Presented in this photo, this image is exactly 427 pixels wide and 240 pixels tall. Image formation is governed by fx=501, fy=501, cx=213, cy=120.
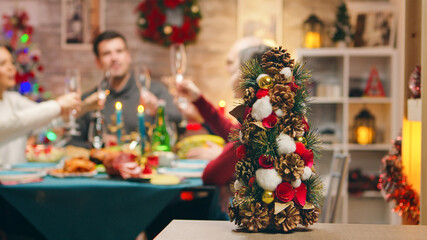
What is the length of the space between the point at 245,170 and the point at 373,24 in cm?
400

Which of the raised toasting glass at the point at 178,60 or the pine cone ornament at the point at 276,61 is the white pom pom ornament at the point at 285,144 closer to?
the pine cone ornament at the point at 276,61

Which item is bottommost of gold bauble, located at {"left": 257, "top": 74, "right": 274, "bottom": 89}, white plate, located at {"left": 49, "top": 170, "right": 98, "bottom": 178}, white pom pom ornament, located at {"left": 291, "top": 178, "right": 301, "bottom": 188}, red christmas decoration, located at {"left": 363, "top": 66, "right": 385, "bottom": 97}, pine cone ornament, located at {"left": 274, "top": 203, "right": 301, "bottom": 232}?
white plate, located at {"left": 49, "top": 170, "right": 98, "bottom": 178}

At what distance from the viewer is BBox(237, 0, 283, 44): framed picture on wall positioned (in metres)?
5.01

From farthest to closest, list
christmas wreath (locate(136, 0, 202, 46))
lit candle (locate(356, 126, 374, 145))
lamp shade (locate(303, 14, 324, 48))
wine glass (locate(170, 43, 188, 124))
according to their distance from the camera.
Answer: christmas wreath (locate(136, 0, 202, 46)) → lamp shade (locate(303, 14, 324, 48)) → lit candle (locate(356, 126, 374, 145)) → wine glass (locate(170, 43, 188, 124))

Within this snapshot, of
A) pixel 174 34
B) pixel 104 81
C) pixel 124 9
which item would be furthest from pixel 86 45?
pixel 104 81

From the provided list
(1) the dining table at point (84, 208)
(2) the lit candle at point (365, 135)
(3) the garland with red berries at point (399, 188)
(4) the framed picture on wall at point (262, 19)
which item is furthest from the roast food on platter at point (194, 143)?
(4) the framed picture on wall at point (262, 19)

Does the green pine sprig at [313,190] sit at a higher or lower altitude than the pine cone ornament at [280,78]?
lower

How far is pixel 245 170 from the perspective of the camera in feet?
3.40

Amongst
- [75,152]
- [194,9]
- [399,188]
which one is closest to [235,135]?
[399,188]

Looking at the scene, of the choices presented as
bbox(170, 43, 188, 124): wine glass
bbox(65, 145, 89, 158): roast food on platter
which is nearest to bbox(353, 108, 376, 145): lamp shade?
bbox(170, 43, 188, 124): wine glass

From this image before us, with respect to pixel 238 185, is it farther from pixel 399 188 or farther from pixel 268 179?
pixel 399 188

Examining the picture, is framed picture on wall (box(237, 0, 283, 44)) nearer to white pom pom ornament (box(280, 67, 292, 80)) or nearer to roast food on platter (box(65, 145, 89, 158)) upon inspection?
roast food on platter (box(65, 145, 89, 158))

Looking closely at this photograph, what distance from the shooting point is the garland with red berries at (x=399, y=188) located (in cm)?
162

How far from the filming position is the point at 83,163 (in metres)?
2.36
